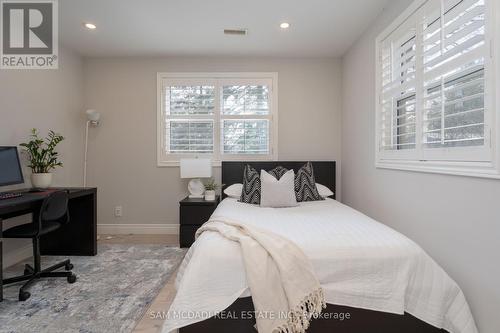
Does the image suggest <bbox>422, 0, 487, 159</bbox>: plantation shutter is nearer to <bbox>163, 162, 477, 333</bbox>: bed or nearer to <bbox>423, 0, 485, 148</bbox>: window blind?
<bbox>423, 0, 485, 148</bbox>: window blind

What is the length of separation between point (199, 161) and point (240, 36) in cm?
161

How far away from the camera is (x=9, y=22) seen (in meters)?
2.68

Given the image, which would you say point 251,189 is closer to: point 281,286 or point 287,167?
point 287,167

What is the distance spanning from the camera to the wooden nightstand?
3.22m

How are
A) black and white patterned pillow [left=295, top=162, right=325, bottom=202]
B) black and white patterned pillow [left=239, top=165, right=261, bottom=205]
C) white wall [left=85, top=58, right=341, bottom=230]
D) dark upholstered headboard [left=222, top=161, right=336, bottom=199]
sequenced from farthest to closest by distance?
white wall [left=85, top=58, right=341, bottom=230] → dark upholstered headboard [left=222, top=161, right=336, bottom=199] → black and white patterned pillow [left=295, top=162, right=325, bottom=202] → black and white patterned pillow [left=239, top=165, right=261, bottom=205]

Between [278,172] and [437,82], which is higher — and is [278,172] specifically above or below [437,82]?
below

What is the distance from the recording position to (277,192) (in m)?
2.87

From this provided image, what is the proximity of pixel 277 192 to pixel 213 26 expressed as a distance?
1.95 meters

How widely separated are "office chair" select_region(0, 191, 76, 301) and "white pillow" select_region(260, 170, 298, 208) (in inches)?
75.4

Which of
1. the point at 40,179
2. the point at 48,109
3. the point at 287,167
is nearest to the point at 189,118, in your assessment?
the point at 287,167

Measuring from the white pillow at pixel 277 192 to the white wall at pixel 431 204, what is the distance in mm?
872

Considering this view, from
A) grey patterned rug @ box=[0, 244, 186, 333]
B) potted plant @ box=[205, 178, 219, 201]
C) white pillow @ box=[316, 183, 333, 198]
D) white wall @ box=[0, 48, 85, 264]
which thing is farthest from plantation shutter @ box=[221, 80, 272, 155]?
white wall @ box=[0, 48, 85, 264]

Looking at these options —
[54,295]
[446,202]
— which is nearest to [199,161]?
[54,295]

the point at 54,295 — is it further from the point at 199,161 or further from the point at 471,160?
the point at 471,160
